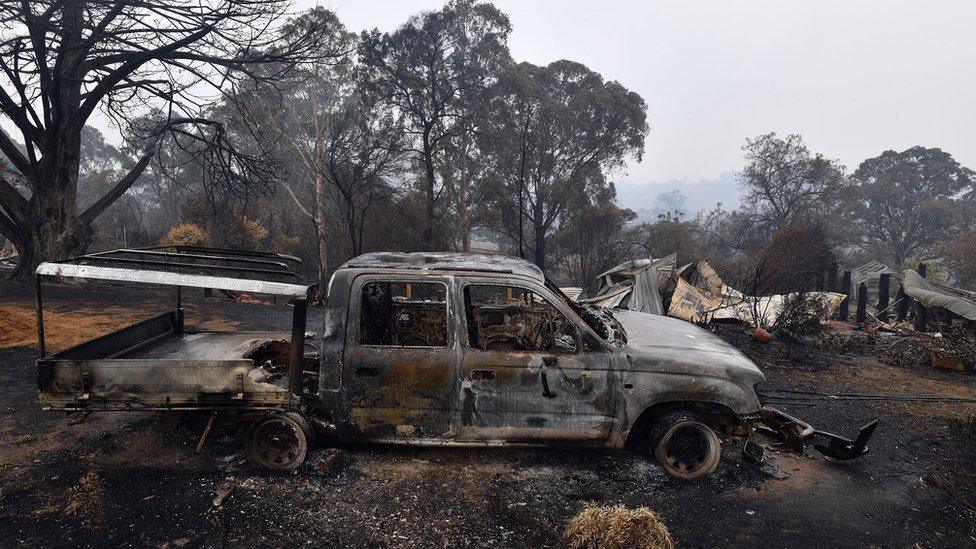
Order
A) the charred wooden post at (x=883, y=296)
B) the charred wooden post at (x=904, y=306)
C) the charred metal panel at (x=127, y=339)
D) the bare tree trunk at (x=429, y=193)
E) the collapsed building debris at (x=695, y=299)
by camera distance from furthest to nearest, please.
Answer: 1. the bare tree trunk at (x=429, y=193)
2. the charred wooden post at (x=883, y=296)
3. the charred wooden post at (x=904, y=306)
4. the collapsed building debris at (x=695, y=299)
5. the charred metal panel at (x=127, y=339)

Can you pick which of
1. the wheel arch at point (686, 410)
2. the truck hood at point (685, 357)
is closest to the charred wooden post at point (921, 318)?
the truck hood at point (685, 357)

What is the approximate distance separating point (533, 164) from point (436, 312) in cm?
2355

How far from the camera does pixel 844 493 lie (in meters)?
3.90

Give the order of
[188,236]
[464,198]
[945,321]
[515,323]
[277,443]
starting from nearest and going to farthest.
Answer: [277,443], [515,323], [945,321], [188,236], [464,198]

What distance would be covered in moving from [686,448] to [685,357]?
821mm

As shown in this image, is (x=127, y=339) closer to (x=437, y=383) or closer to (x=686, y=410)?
(x=437, y=383)

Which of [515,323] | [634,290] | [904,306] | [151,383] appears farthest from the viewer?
[904,306]

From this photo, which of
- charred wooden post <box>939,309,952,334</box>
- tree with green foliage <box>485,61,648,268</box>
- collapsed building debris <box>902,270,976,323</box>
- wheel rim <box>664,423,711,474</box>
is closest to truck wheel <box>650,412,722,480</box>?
wheel rim <box>664,423,711,474</box>

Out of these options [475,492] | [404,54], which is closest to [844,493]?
[475,492]

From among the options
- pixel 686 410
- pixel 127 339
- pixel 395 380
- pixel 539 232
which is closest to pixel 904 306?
pixel 686 410

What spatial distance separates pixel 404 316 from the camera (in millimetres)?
4676

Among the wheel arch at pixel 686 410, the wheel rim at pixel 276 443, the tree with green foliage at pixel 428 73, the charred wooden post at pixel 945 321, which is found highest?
the tree with green foliage at pixel 428 73

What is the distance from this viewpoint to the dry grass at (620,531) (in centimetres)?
288

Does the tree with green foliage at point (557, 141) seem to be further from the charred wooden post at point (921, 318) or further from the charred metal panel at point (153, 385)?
the charred metal panel at point (153, 385)
